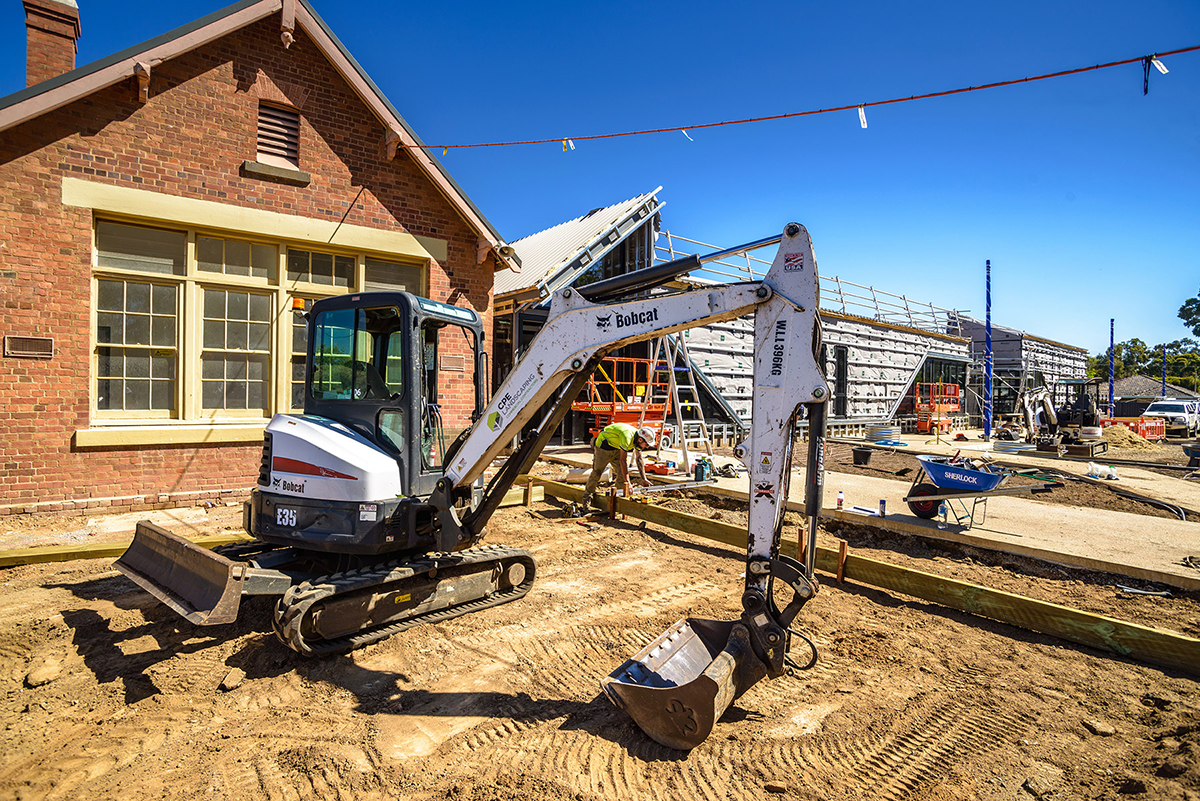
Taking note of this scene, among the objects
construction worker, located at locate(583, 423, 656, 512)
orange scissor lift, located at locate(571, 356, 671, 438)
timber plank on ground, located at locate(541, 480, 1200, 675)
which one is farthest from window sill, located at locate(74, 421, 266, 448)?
timber plank on ground, located at locate(541, 480, 1200, 675)

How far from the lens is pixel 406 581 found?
508 cm

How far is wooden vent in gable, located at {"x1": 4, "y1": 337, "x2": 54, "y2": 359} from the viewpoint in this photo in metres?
7.54

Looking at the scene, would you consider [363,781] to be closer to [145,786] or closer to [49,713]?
[145,786]

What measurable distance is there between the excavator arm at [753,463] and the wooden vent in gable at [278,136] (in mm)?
7476

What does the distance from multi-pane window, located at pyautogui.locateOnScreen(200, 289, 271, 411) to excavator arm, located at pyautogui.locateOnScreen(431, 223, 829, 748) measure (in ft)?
23.2

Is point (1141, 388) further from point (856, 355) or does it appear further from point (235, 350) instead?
point (235, 350)

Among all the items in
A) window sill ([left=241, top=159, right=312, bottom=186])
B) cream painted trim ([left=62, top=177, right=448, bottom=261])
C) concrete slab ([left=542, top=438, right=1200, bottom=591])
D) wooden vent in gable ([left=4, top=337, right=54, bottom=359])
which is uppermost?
window sill ([left=241, top=159, right=312, bottom=186])

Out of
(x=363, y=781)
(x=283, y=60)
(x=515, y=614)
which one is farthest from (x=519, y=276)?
(x=363, y=781)

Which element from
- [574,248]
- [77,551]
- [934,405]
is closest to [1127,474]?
[934,405]

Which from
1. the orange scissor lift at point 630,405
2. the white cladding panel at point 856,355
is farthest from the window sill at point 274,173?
the white cladding panel at point 856,355

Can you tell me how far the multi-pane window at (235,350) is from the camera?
909cm

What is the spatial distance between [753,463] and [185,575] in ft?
14.0

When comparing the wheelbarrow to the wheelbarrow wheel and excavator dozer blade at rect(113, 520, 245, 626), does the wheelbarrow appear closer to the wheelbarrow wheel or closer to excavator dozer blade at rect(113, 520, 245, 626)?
the wheelbarrow wheel

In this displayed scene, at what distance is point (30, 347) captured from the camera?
7.66 m
